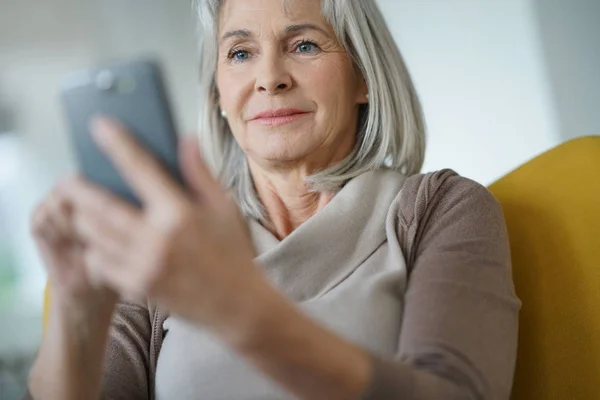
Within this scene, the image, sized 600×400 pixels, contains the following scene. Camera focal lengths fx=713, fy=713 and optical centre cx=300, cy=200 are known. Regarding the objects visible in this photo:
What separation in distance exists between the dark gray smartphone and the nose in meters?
0.46

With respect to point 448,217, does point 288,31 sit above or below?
above

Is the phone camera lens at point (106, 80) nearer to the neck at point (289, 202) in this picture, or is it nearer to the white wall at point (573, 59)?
the neck at point (289, 202)

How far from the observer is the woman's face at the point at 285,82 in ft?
3.56

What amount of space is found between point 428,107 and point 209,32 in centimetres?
114

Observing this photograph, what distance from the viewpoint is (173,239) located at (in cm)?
47

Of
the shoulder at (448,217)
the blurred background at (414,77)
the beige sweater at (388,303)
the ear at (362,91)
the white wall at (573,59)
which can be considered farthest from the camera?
the blurred background at (414,77)

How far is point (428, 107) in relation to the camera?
7.29ft

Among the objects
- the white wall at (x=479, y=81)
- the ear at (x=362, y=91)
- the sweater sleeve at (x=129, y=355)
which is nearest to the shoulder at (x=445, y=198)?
the ear at (x=362, y=91)

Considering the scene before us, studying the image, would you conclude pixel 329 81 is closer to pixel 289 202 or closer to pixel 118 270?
pixel 289 202

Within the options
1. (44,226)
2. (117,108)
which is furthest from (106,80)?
(44,226)

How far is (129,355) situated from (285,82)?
456 millimetres

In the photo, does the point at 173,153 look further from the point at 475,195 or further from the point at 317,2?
the point at 317,2

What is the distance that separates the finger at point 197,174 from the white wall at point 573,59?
1.54 meters

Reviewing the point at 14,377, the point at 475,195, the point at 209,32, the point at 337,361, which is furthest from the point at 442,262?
the point at 14,377
